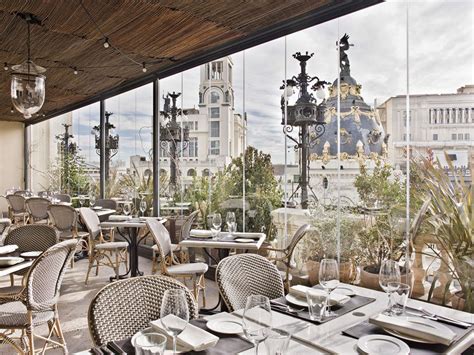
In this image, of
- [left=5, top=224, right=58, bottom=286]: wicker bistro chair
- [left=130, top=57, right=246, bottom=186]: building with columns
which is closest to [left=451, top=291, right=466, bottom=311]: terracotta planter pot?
[left=130, top=57, right=246, bottom=186]: building with columns

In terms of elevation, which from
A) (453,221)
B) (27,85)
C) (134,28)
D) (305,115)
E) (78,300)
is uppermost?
(134,28)

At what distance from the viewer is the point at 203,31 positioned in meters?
4.25

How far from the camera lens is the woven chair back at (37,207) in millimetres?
7211

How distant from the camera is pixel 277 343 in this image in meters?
1.17

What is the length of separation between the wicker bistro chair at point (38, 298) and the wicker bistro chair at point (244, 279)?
1306 mm

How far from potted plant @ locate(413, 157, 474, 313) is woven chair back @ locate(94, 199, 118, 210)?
18.1 feet

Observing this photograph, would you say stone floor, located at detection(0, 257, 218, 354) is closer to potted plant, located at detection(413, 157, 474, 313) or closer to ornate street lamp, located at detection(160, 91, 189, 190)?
ornate street lamp, located at detection(160, 91, 189, 190)

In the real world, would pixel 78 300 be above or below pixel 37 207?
below

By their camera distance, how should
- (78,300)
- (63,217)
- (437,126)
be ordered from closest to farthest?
(437,126) → (78,300) → (63,217)

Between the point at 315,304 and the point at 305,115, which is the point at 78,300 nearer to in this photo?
the point at 305,115

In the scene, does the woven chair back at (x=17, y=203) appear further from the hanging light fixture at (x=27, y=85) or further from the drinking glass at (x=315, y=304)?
the drinking glass at (x=315, y=304)

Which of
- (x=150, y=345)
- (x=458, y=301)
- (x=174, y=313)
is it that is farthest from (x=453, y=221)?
(x=150, y=345)

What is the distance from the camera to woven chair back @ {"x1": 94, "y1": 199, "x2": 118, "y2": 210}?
7.20m

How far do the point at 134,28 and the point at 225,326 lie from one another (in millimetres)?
3495
